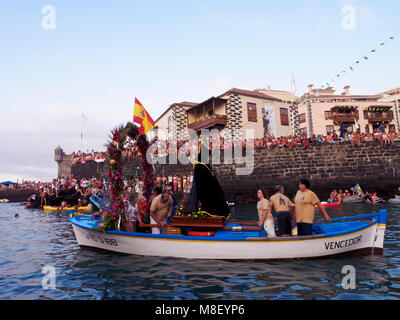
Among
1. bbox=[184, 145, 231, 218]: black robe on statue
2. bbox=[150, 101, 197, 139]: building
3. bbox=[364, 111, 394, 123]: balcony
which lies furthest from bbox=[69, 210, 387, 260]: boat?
bbox=[364, 111, 394, 123]: balcony

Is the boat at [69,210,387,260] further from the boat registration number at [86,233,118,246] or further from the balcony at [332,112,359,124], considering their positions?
the balcony at [332,112,359,124]

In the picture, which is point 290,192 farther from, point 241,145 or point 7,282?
point 7,282

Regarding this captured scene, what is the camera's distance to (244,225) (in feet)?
30.7

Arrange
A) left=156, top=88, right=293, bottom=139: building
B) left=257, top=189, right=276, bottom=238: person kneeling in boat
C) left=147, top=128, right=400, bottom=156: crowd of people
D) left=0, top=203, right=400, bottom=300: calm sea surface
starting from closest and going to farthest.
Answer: left=0, top=203, right=400, bottom=300: calm sea surface < left=257, top=189, right=276, bottom=238: person kneeling in boat < left=147, top=128, right=400, bottom=156: crowd of people < left=156, top=88, right=293, bottom=139: building

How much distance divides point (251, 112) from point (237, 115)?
222 cm

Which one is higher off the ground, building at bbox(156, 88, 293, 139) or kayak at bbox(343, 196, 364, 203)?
building at bbox(156, 88, 293, 139)

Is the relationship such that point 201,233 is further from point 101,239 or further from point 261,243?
point 101,239

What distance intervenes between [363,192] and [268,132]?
1508 cm

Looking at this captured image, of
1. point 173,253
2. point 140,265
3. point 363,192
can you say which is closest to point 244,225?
point 173,253

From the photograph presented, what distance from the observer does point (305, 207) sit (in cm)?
717

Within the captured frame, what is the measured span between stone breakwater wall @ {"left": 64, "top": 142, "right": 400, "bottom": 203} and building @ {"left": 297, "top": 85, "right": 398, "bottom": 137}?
16658mm

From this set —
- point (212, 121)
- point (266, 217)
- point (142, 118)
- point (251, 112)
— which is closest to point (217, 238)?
point (266, 217)

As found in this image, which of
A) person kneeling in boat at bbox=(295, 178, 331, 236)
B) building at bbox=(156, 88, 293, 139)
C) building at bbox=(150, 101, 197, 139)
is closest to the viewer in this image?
person kneeling in boat at bbox=(295, 178, 331, 236)

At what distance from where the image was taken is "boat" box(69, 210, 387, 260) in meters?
7.20
